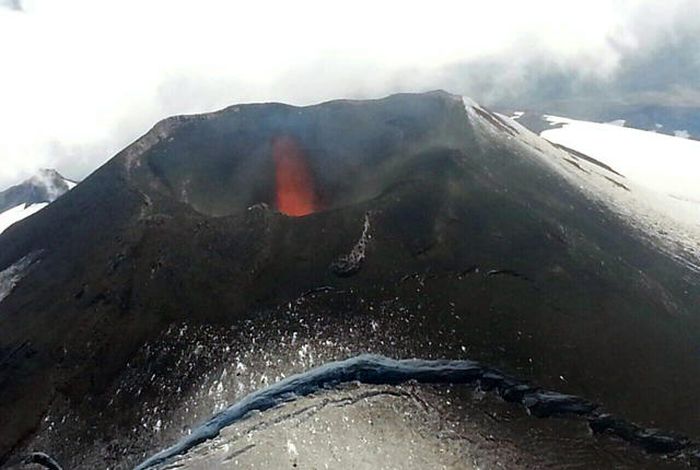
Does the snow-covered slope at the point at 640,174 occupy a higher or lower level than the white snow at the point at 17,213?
higher

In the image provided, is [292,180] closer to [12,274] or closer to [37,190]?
[12,274]

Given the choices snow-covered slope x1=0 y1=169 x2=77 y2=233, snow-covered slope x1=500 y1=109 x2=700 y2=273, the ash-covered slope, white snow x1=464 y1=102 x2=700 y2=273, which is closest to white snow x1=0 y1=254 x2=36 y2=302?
the ash-covered slope

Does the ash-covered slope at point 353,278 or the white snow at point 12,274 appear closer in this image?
the ash-covered slope at point 353,278

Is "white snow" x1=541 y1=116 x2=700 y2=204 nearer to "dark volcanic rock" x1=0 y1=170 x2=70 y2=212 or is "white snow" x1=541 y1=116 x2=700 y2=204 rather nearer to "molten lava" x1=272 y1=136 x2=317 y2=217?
"molten lava" x1=272 y1=136 x2=317 y2=217

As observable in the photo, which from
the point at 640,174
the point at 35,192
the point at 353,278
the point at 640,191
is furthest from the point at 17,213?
the point at 640,191

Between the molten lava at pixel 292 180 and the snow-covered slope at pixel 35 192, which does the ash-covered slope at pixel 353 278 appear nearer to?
the molten lava at pixel 292 180

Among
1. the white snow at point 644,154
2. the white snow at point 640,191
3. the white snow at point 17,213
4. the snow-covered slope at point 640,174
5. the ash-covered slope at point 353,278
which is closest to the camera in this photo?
the ash-covered slope at point 353,278

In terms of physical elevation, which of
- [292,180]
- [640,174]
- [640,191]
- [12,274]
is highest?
[292,180]

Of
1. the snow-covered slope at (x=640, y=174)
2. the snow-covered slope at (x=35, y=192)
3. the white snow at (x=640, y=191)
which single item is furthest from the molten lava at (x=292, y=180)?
the snow-covered slope at (x=35, y=192)
